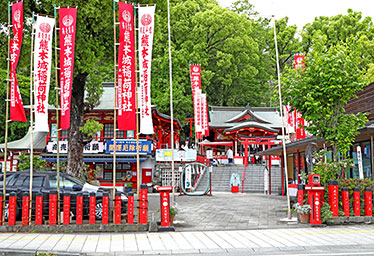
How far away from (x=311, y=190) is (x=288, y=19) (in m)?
41.7

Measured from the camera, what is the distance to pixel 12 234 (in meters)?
10.1

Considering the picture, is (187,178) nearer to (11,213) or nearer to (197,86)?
(197,86)

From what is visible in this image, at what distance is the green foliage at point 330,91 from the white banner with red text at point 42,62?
27.7 ft

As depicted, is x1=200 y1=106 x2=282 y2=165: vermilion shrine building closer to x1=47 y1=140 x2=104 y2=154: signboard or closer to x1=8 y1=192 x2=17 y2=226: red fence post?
x1=47 y1=140 x2=104 y2=154: signboard

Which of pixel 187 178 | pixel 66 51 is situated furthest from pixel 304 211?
pixel 187 178

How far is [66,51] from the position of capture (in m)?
11.6

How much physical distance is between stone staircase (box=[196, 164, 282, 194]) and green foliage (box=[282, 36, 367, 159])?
1220 cm

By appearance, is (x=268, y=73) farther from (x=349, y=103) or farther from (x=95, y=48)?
(x=95, y=48)

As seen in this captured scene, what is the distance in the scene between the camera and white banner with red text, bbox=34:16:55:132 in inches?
446

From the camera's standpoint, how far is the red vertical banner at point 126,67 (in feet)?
37.1

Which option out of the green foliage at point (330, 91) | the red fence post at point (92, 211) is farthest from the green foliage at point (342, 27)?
the red fence post at point (92, 211)

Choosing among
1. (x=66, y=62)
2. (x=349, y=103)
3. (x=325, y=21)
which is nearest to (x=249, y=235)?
(x=66, y=62)

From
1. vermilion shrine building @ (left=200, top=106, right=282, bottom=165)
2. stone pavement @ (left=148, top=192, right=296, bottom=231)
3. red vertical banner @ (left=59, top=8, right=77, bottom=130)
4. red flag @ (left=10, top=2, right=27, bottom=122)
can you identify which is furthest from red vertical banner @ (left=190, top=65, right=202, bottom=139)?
red flag @ (left=10, top=2, right=27, bottom=122)

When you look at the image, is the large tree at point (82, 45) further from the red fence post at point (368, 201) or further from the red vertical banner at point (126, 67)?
the red fence post at point (368, 201)
